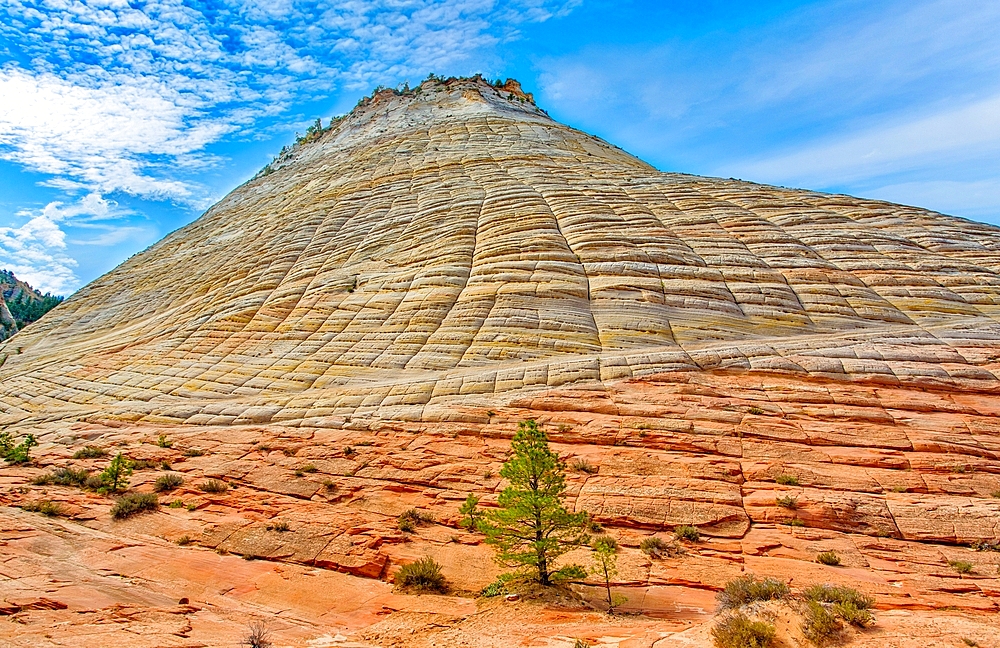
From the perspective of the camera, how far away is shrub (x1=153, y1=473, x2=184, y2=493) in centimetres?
997

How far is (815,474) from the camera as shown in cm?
955

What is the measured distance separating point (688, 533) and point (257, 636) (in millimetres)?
6232

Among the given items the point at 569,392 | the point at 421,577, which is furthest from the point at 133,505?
the point at 569,392

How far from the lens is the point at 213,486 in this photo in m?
9.98

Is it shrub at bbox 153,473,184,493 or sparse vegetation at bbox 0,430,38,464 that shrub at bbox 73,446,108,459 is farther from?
shrub at bbox 153,473,184,493

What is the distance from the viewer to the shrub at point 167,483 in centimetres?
997

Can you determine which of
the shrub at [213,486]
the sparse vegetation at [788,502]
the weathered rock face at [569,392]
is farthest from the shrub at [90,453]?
the sparse vegetation at [788,502]

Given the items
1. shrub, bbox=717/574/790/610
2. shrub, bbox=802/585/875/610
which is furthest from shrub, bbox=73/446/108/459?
shrub, bbox=802/585/875/610

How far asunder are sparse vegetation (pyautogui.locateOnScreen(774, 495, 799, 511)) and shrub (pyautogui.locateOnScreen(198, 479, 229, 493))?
33.0 feet

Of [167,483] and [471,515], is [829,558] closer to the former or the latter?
[471,515]

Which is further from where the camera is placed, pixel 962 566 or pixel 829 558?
pixel 829 558

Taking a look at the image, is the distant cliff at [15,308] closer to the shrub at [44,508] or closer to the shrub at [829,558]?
the shrub at [44,508]

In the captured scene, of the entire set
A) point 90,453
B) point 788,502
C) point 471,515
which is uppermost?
point 90,453

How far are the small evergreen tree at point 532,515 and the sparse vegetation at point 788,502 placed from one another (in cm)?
357
